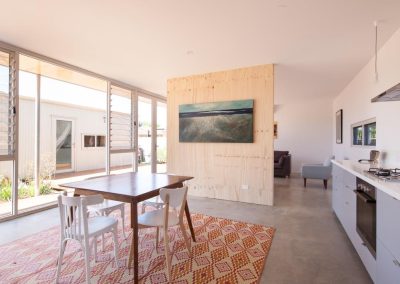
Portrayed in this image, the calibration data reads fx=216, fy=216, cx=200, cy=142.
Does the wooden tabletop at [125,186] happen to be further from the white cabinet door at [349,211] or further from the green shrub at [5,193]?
the green shrub at [5,193]

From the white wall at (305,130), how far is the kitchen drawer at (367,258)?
5.73 metres

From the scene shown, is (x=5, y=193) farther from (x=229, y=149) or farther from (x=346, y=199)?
(x=346, y=199)

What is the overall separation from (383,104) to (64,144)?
8063mm

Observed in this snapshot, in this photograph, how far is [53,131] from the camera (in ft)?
21.9

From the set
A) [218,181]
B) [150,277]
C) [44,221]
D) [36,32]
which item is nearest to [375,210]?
[150,277]

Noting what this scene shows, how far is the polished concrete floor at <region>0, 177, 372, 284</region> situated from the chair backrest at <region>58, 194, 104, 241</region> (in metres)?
1.41

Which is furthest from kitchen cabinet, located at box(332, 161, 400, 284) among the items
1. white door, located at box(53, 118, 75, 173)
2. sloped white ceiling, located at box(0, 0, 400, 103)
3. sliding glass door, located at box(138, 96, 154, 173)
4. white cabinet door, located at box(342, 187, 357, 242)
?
white door, located at box(53, 118, 75, 173)

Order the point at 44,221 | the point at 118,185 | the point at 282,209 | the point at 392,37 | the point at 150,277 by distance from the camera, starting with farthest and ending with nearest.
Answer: the point at 282,209 → the point at 44,221 → the point at 392,37 → the point at 118,185 → the point at 150,277

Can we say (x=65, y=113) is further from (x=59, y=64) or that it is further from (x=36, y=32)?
(x=36, y=32)

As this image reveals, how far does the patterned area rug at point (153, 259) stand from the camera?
1870 mm

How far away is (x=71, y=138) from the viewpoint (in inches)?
286

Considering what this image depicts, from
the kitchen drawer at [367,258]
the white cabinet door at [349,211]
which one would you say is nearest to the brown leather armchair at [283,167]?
the white cabinet door at [349,211]

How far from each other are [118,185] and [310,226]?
2.59m

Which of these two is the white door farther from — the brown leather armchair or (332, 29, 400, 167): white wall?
(332, 29, 400, 167): white wall
